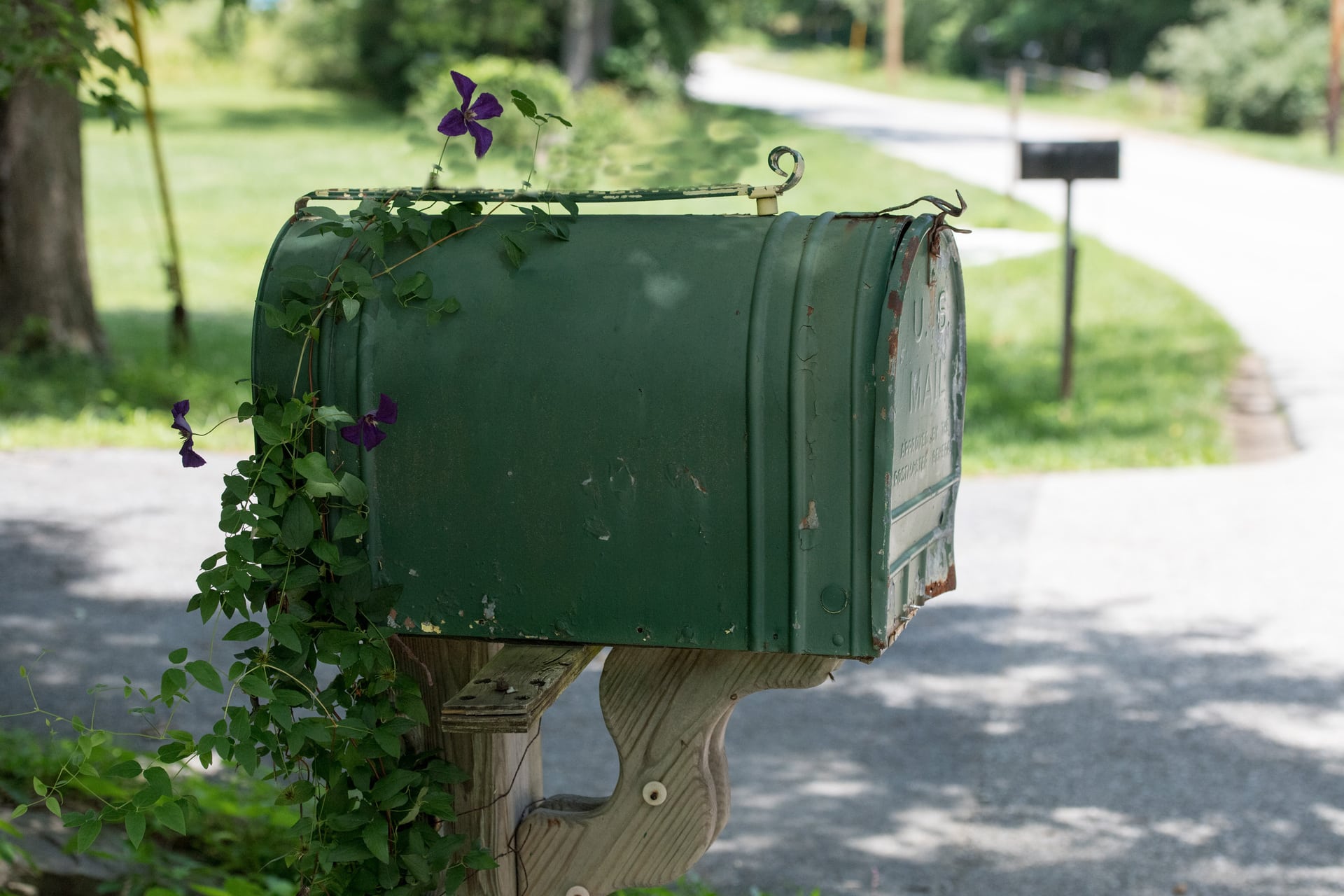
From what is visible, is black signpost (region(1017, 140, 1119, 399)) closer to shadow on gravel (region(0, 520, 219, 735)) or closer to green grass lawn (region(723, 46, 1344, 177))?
shadow on gravel (region(0, 520, 219, 735))

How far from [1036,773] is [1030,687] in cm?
69

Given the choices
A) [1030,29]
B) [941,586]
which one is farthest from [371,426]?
[1030,29]

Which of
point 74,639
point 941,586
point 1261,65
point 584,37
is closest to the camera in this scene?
point 941,586

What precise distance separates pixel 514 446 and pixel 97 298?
40.0 ft

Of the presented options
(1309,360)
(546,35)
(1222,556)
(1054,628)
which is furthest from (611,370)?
(546,35)

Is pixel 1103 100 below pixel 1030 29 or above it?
below

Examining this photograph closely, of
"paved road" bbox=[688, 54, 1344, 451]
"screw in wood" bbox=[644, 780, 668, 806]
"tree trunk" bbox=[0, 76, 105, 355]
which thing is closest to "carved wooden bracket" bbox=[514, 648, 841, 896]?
"screw in wood" bbox=[644, 780, 668, 806]

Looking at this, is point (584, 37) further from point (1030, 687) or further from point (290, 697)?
point (290, 697)

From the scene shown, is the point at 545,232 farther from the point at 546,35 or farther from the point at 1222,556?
the point at 546,35

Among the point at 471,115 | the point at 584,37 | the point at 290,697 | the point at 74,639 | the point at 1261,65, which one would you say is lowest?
the point at 74,639

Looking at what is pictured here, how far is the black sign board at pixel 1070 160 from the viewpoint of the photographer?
27.1ft

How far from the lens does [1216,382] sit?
908 centimetres

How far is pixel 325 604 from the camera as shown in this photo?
164 cm

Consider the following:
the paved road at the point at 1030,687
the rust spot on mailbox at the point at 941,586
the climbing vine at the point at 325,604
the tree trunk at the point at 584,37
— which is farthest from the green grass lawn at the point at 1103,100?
the climbing vine at the point at 325,604
